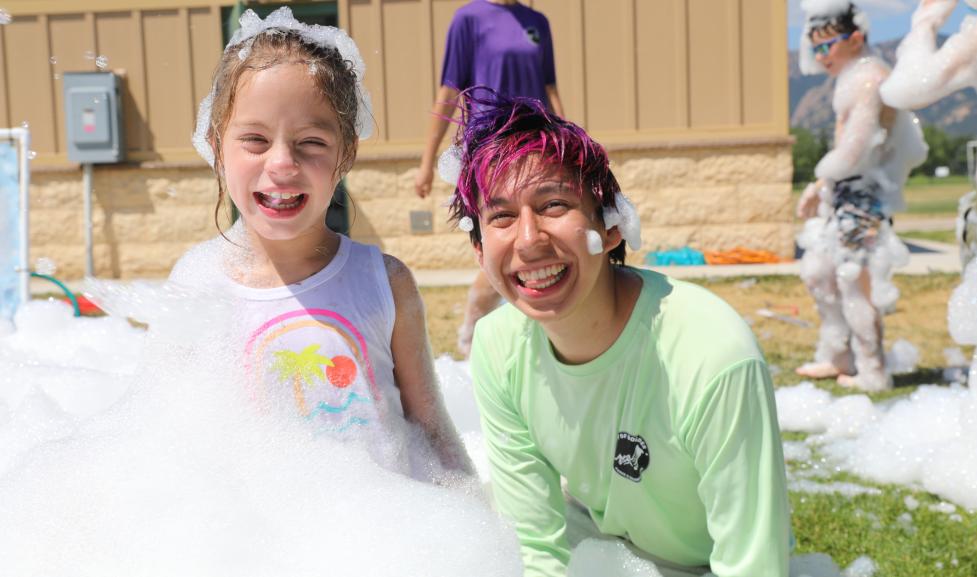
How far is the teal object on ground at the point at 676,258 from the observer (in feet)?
30.4

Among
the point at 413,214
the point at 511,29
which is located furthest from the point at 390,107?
the point at 511,29

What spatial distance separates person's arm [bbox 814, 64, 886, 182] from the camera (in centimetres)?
445

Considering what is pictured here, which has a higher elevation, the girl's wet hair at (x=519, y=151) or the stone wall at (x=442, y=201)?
the girl's wet hair at (x=519, y=151)

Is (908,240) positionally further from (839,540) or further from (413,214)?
(839,540)

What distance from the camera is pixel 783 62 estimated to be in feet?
30.9

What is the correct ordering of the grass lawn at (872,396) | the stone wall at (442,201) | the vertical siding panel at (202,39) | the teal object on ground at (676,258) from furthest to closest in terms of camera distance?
the vertical siding panel at (202,39)
the stone wall at (442,201)
the teal object on ground at (676,258)
the grass lawn at (872,396)

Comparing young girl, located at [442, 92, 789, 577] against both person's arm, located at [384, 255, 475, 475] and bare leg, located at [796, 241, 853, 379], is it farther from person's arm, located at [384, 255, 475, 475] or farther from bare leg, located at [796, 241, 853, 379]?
bare leg, located at [796, 241, 853, 379]

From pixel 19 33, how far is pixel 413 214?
419cm

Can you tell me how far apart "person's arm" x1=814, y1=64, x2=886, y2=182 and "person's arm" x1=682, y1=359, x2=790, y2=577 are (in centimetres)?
290

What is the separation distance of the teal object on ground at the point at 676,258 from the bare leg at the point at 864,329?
461cm

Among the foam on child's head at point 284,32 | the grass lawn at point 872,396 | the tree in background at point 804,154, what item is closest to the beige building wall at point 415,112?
the grass lawn at point 872,396

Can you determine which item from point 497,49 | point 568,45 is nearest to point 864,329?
point 497,49

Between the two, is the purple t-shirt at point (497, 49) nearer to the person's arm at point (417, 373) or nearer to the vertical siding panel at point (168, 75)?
the person's arm at point (417, 373)

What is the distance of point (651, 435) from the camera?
1946 mm
